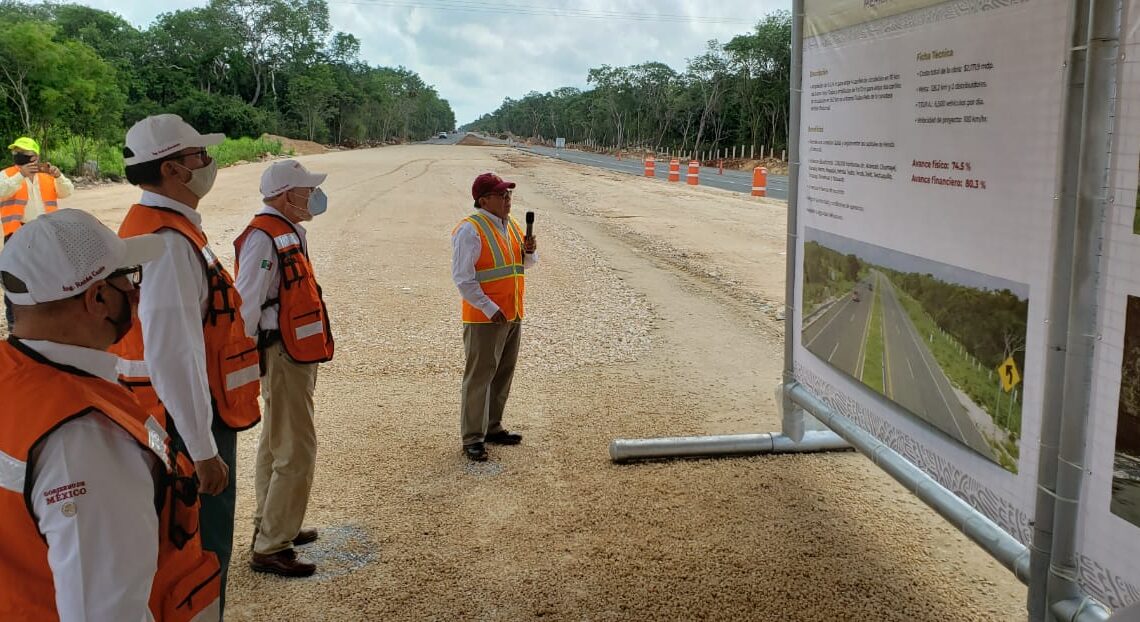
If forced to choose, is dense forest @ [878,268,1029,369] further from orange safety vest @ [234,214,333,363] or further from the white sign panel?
orange safety vest @ [234,214,333,363]

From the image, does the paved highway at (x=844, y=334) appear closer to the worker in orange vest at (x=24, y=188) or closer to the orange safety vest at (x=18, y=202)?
the orange safety vest at (x=18, y=202)

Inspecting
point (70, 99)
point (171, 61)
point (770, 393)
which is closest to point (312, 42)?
point (171, 61)

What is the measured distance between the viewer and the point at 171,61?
76.1 metres

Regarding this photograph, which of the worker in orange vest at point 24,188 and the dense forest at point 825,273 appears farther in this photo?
the worker in orange vest at point 24,188

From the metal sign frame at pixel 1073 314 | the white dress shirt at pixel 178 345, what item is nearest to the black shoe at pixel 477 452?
the white dress shirt at pixel 178 345

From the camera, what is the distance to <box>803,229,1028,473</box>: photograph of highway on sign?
9.57 ft

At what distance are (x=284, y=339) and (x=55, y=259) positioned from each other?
6.78 feet

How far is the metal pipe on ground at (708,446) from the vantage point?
220 inches

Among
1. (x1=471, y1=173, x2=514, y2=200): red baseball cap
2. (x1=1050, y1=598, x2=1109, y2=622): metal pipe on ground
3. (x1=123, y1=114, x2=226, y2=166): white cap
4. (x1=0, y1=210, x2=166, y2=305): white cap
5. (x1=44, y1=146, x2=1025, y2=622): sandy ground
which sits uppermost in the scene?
(x1=123, y1=114, x2=226, y2=166): white cap

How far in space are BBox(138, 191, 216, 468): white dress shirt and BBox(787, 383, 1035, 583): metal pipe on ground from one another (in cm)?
287

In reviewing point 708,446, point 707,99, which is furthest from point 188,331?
point 707,99

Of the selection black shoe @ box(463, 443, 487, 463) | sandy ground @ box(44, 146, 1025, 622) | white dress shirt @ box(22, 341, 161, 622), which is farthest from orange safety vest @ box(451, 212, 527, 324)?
white dress shirt @ box(22, 341, 161, 622)

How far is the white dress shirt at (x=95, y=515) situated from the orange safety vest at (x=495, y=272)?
12.0 feet

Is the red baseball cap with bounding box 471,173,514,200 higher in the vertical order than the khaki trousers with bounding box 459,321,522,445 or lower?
higher
